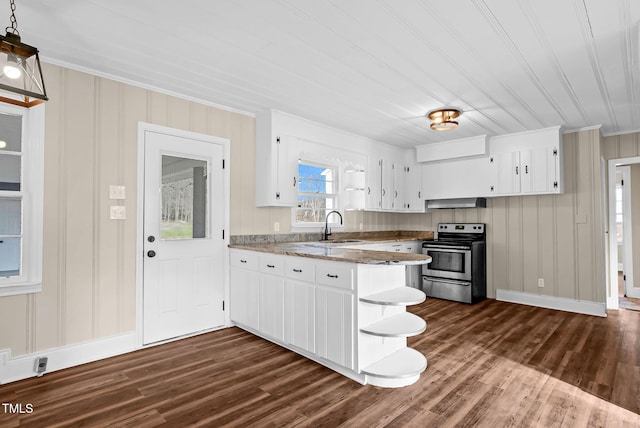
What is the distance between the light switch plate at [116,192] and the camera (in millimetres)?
2922

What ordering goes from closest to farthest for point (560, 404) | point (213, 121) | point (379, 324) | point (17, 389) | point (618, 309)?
point (560, 404), point (17, 389), point (379, 324), point (213, 121), point (618, 309)

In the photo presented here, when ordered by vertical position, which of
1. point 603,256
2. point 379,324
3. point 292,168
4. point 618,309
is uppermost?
point 292,168

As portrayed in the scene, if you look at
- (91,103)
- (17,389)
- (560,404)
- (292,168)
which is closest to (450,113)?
(292,168)

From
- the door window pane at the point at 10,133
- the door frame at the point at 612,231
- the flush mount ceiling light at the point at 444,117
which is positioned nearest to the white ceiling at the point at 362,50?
the flush mount ceiling light at the point at 444,117

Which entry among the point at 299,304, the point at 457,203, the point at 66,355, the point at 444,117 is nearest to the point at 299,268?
Answer: the point at 299,304

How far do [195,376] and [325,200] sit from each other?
2755 millimetres

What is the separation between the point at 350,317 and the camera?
243 cm

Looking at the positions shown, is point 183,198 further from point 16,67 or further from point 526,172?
point 526,172

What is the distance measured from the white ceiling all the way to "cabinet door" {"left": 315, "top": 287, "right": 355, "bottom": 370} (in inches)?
69.8

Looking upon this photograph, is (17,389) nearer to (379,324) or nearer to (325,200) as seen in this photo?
(379,324)

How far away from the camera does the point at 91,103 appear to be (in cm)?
282

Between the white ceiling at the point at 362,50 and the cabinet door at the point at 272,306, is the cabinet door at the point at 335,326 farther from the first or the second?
the white ceiling at the point at 362,50

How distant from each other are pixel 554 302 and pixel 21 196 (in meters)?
5.78

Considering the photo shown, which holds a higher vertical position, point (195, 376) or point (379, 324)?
point (379, 324)
